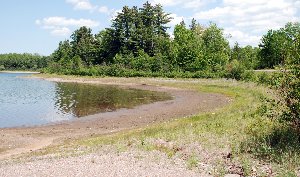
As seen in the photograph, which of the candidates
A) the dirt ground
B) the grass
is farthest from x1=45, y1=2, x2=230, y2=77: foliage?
the grass

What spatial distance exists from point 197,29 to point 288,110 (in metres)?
112

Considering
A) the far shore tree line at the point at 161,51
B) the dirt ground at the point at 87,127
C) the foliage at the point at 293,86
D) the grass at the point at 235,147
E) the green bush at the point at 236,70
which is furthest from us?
the far shore tree line at the point at 161,51

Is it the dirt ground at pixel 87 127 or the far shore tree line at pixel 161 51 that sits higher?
the far shore tree line at pixel 161 51

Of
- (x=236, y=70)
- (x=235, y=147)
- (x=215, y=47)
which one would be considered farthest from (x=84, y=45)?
(x=235, y=147)

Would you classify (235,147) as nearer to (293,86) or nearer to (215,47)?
(293,86)

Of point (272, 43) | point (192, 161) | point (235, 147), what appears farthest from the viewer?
point (272, 43)

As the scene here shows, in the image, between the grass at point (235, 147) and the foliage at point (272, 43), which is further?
the foliage at point (272, 43)

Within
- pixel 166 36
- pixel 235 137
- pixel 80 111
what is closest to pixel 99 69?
pixel 166 36

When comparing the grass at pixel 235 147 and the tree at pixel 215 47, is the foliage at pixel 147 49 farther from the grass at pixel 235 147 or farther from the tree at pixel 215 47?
the grass at pixel 235 147

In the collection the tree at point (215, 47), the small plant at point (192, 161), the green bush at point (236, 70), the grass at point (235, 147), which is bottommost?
the small plant at point (192, 161)

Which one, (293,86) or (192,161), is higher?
(293,86)

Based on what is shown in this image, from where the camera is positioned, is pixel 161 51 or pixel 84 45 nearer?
pixel 161 51

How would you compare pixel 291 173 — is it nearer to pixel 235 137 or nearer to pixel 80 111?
pixel 235 137

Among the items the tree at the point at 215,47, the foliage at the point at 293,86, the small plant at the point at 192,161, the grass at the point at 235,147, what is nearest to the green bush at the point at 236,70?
the tree at the point at 215,47
